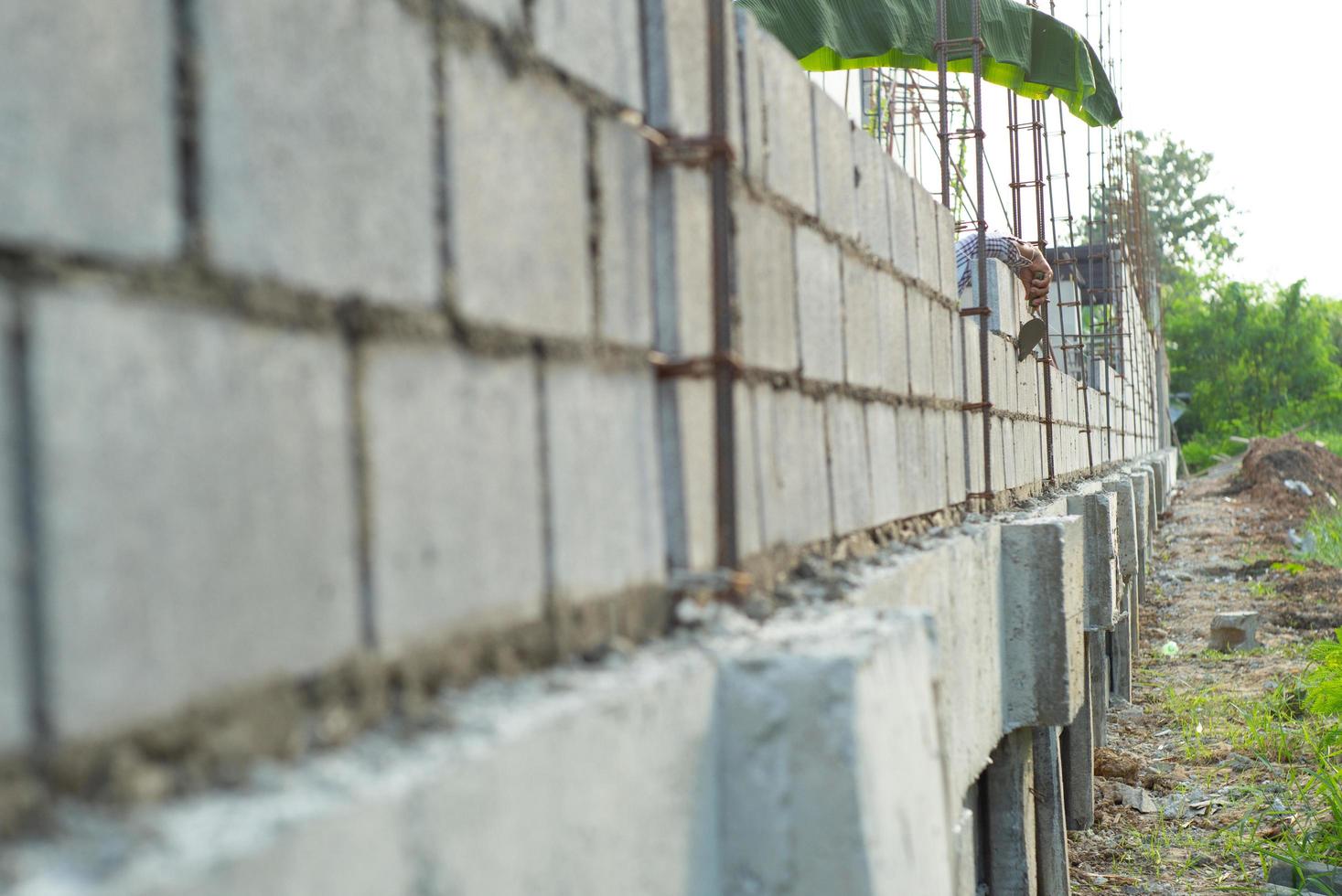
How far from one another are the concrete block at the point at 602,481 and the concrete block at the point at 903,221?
1969mm

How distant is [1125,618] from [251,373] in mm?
8078

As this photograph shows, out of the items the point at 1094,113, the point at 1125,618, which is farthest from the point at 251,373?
the point at 1094,113

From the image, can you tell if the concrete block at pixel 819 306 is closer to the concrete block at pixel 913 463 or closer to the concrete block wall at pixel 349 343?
the concrete block wall at pixel 349 343

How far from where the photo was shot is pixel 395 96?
1.34 metres

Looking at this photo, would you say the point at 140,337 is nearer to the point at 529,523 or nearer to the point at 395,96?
the point at 395,96

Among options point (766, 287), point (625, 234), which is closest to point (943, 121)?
point (766, 287)

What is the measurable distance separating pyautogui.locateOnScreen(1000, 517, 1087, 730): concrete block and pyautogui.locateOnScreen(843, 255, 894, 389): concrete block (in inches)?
42.3

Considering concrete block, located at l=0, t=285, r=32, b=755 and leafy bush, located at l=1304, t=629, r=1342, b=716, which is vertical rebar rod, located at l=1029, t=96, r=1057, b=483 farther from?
concrete block, located at l=0, t=285, r=32, b=755

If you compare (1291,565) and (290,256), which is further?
(1291,565)

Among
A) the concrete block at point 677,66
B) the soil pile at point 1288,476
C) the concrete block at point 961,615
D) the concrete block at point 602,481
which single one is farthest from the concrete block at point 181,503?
the soil pile at point 1288,476

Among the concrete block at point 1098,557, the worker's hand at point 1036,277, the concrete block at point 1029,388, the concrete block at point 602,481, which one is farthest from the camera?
the worker's hand at point 1036,277

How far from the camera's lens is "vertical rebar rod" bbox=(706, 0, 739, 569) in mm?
2037

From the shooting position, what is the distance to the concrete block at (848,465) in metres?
2.87

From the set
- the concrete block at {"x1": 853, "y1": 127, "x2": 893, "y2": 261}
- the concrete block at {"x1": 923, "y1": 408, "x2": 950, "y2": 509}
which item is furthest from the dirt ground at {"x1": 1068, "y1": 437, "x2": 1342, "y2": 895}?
the concrete block at {"x1": 853, "y1": 127, "x2": 893, "y2": 261}
